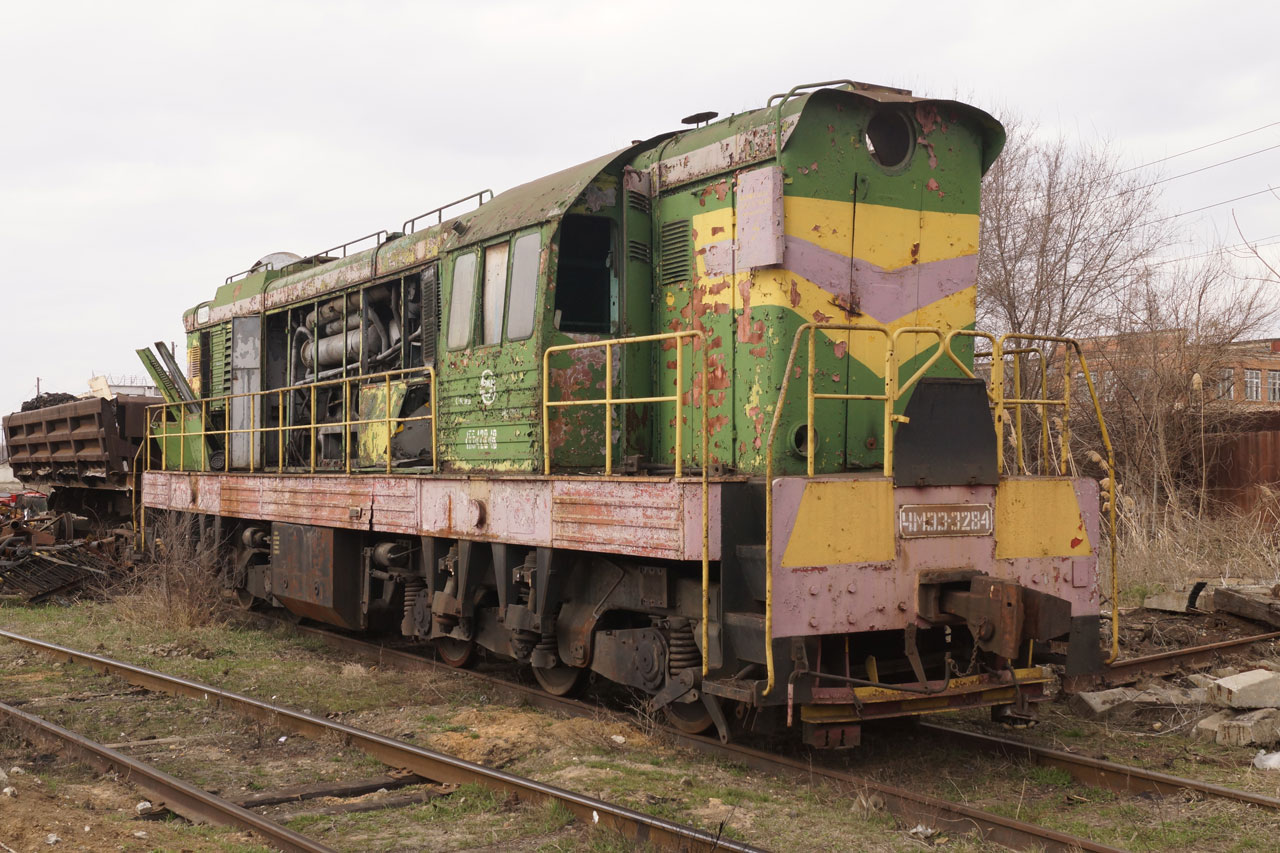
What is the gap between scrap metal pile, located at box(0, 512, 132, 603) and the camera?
14.3m

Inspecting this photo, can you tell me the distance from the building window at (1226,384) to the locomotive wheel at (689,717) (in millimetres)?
13279

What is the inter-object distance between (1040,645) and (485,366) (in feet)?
14.2

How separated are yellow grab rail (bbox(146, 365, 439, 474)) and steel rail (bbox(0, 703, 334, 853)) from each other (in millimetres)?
3082

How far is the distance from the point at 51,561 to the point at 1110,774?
13446 millimetres

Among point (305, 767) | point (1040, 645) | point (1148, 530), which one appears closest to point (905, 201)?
point (1040, 645)

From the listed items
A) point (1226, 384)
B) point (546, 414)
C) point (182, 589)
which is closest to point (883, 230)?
point (546, 414)

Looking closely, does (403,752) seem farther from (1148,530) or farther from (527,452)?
(1148,530)

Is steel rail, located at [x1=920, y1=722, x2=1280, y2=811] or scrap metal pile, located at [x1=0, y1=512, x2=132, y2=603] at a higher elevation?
scrap metal pile, located at [x1=0, y1=512, x2=132, y2=603]

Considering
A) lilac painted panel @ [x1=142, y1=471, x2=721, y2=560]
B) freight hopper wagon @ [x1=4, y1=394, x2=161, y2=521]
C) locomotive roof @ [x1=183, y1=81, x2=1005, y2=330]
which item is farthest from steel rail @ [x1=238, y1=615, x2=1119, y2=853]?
freight hopper wagon @ [x1=4, y1=394, x2=161, y2=521]

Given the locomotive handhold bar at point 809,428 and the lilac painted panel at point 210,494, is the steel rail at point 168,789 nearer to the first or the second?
the locomotive handhold bar at point 809,428

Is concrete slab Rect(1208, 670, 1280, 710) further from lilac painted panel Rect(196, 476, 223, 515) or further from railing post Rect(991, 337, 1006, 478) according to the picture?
lilac painted panel Rect(196, 476, 223, 515)

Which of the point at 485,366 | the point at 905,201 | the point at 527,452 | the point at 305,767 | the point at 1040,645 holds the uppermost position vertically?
the point at 905,201

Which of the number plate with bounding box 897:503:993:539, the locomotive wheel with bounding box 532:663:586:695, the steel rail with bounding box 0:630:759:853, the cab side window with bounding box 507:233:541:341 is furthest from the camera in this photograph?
the locomotive wheel with bounding box 532:663:586:695

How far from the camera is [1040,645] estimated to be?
6.73 metres
